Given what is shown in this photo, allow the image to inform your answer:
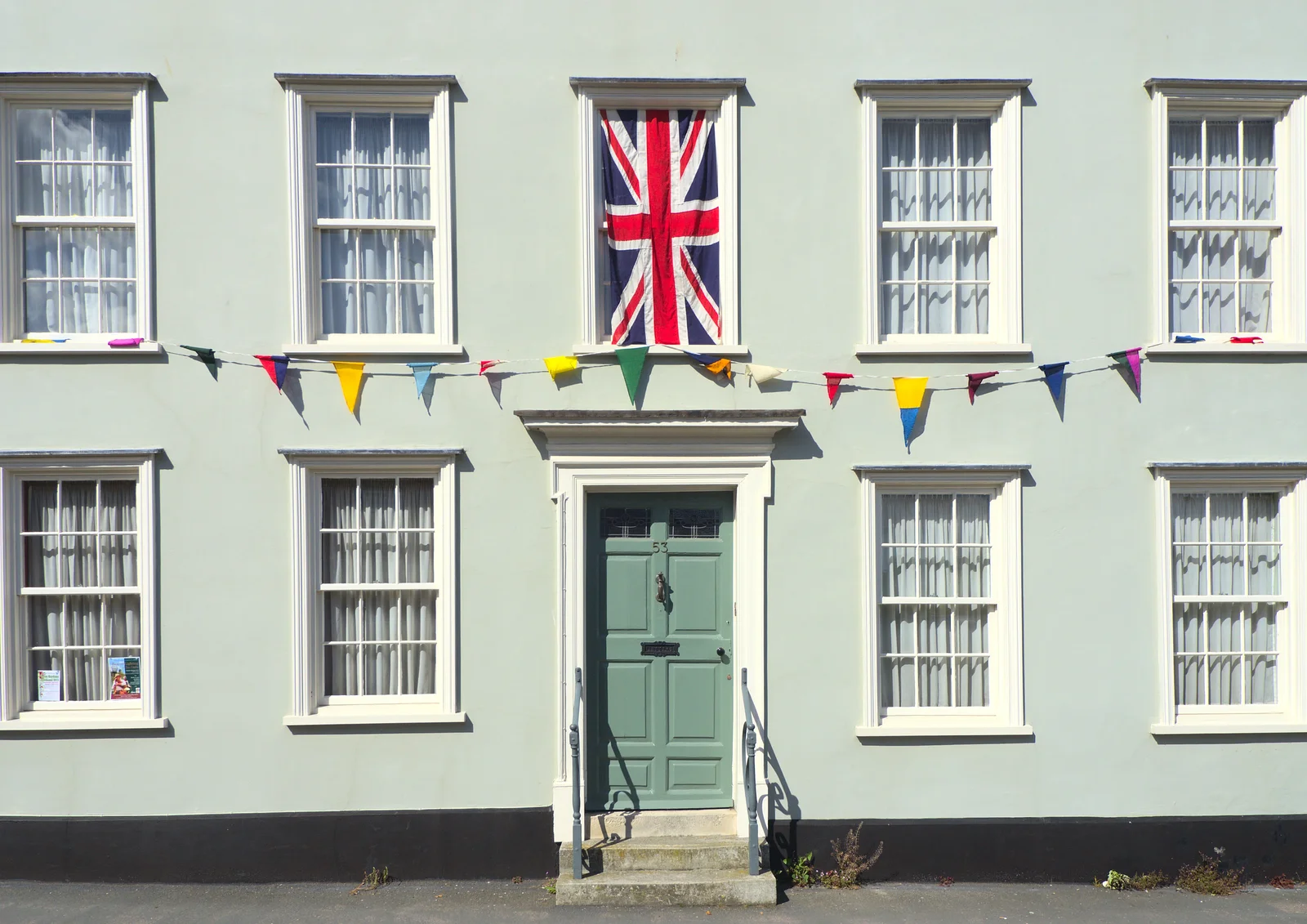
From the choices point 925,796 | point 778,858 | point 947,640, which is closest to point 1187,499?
point 947,640

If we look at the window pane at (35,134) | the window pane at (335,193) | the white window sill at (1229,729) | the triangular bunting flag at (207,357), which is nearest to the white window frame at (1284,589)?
the white window sill at (1229,729)

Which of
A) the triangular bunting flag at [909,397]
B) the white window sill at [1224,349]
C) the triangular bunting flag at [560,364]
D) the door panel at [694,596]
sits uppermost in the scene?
the white window sill at [1224,349]

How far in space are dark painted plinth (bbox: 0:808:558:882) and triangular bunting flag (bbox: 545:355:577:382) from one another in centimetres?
339

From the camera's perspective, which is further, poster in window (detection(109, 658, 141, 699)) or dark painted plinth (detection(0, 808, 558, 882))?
poster in window (detection(109, 658, 141, 699))

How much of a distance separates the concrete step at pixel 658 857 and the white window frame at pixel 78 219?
5.05 metres

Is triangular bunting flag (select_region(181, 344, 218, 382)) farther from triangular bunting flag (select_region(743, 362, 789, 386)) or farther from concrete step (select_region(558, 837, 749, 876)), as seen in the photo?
concrete step (select_region(558, 837, 749, 876))

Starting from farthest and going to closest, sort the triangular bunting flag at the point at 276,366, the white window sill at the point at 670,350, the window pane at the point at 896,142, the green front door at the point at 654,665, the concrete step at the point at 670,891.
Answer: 1. the window pane at the point at 896,142
2. the green front door at the point at 654,665
3. the white window sill at the point at 670,350
4. the triangular bunting flag at the point at 276,366
5. the concrete step at the point at 670,891

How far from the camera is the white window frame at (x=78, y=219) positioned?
749 cm

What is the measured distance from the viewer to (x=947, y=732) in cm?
768

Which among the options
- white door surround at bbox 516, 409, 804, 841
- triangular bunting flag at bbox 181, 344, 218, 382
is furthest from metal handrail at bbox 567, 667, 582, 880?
triangular bunting flag at bbox 181, 344, 218, 382

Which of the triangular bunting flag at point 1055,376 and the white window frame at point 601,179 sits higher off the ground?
the white window frame at point 601,179

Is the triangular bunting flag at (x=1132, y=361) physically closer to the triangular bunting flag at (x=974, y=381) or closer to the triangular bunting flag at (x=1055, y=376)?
the triangular bunting flag at (x=1055, y=376)

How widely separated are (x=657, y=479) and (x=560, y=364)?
3.80 feet

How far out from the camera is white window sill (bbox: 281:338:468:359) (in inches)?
297
